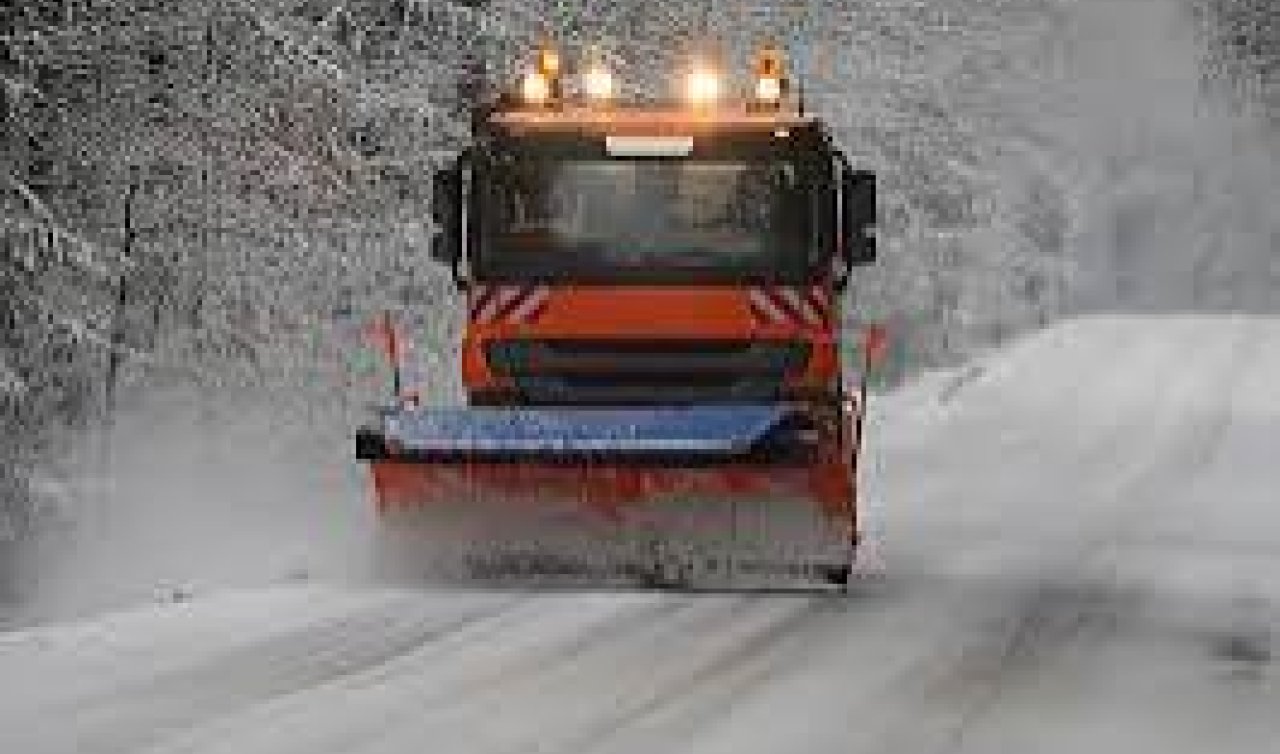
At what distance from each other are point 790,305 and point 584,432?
1.51 metres

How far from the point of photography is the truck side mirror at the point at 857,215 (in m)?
12.8

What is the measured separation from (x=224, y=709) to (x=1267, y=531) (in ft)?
36.5

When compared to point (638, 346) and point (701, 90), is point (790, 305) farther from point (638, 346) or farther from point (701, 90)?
point (701, 90)

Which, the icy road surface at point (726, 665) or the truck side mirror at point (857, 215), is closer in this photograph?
the icy road surface at point (726, 665)

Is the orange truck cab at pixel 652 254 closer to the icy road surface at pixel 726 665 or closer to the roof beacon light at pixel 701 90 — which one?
the roof beacon light at pixel 701 90

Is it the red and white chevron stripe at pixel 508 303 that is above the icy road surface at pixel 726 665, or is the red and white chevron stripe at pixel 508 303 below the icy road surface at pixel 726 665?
above

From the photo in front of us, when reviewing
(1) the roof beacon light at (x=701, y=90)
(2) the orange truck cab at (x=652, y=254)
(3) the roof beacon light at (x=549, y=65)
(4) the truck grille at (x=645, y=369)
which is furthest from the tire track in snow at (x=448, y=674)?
(3) the roof beacon light at (x=549, y=65)

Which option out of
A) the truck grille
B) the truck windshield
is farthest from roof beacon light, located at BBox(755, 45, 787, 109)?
the truck grille

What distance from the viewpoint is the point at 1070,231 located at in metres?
65.2

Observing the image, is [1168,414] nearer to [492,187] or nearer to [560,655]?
[492,187]

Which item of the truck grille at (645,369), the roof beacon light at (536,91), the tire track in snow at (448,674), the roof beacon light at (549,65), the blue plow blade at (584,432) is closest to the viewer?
the tire track in snow at (448,674)

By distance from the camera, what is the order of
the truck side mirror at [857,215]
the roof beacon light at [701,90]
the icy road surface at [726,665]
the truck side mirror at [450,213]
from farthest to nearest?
the roof beacon light at [701,90] → the truck side mirror at [450,213] → the truck side mirror at [857,215] → the icy road surface at [726,665]

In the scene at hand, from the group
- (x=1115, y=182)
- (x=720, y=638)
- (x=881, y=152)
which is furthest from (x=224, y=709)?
(x=1115, y=182)

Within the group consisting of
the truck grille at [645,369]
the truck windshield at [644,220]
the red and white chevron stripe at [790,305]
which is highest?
the truck windshield at [644,220]
